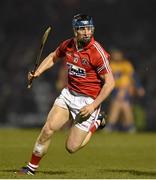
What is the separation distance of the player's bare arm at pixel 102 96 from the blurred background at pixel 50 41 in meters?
13.5

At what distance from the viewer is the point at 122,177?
1383 centimetres

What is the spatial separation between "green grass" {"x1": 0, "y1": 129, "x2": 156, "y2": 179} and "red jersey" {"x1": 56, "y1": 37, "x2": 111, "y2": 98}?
1277mm

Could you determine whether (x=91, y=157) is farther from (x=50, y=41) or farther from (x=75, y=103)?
(x=50, y=41)

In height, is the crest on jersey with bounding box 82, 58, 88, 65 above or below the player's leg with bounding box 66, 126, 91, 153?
above

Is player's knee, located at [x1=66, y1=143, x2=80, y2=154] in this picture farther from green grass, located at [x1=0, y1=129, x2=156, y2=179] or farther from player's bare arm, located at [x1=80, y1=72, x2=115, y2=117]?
player's bare arm, located at [x1=80, y1=72, x2=115, y2=117]

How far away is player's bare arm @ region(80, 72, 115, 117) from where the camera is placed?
1373 centimetres

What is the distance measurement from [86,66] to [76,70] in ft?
0.55

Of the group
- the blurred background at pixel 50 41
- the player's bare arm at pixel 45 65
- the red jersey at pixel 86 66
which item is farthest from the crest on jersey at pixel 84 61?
the blurred background at pixel 50 41

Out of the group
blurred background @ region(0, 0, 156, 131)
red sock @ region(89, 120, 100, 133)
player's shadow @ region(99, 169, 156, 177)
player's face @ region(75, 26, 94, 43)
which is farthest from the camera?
blurred background @ region(0, 0, 156, 131)

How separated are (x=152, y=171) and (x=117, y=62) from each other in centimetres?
1148

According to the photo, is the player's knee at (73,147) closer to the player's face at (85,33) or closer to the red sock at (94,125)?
the red sock at (94,125)

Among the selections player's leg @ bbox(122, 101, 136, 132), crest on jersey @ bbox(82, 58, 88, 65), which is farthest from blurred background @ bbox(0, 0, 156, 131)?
crest on jersey @ bbox(82, 58, 88, 65)

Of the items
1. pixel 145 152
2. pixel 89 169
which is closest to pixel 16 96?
pixel 145 152

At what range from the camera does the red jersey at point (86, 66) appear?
Answer: 46.5 feet
